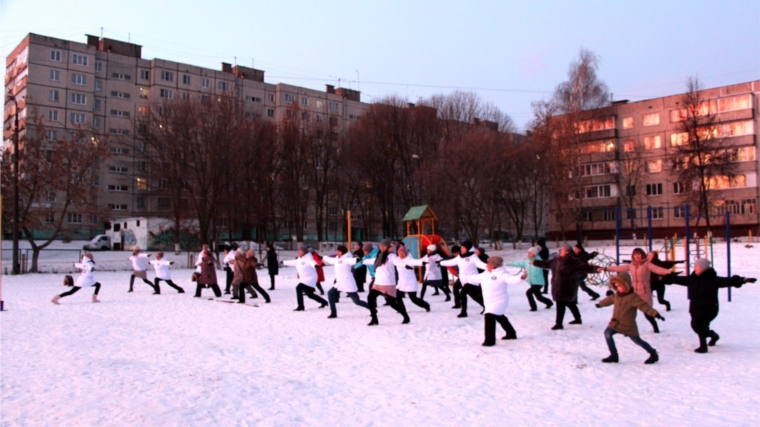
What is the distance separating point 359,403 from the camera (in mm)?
6691

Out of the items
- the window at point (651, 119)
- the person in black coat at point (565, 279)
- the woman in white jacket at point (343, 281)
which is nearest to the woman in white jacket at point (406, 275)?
the woman in white jacket at point (343, 281)

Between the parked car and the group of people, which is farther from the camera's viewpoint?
the parked car

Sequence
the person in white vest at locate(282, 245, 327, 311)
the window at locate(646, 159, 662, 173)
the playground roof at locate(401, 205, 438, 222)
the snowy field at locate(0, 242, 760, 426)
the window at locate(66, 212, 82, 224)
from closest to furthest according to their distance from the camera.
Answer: the snowy field at locate(0, 242, 760, 426) < the person in white vest at locate(282, 245, 327, 311) < the playground roof at locate(401, 205, 438, 222) < the window at locate(646, 159, 662, 173) < the window at locate(66, 212, 82, 224)

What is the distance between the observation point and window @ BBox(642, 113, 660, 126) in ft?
197

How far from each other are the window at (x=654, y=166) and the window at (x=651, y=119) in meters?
3.68

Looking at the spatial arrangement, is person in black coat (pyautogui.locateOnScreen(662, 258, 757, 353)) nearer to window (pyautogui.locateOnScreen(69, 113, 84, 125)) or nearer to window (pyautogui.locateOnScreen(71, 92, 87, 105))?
window (pyautogui.locateOnScreen(69, 113, 84, 125))

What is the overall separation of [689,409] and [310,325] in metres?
7.85

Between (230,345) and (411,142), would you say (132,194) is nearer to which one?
(411,142)

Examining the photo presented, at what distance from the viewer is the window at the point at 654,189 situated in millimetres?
60287

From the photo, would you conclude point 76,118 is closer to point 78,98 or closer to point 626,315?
point 78,98

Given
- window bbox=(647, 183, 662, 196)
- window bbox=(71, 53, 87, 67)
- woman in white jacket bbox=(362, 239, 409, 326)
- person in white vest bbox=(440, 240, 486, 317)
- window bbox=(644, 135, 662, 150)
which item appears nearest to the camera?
woman in white jacket bbox=(362, 239, 409, 326)

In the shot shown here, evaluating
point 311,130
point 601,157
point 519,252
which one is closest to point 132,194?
point 311,130

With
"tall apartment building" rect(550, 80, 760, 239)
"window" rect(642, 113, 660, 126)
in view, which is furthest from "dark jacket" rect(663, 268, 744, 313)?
"window" rect(642, 113, 660, 126)

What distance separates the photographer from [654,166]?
60469 millimetres
